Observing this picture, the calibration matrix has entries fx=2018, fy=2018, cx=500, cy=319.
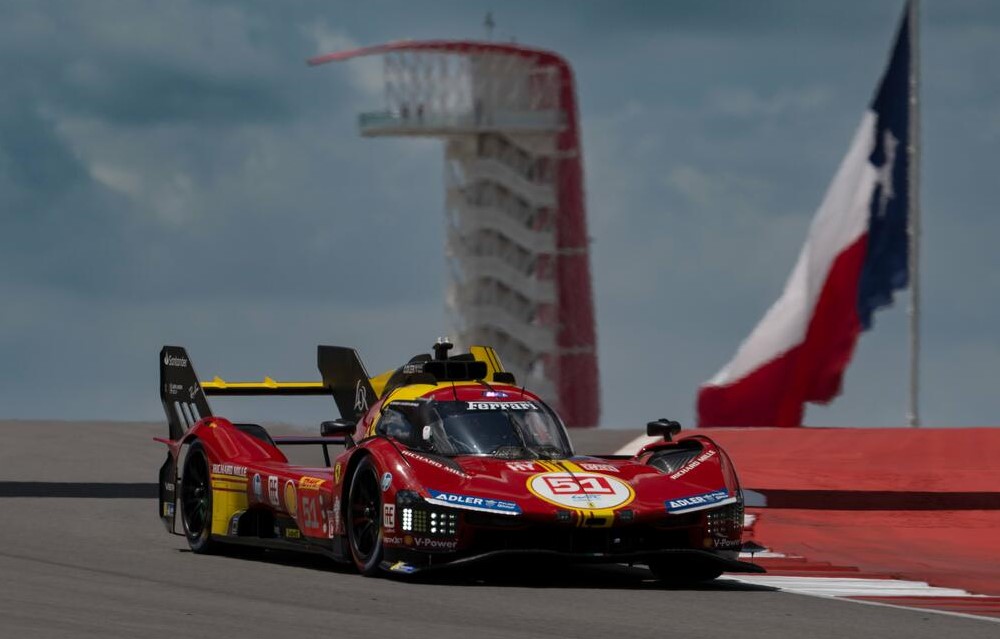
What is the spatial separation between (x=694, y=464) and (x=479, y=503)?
65.6 inches

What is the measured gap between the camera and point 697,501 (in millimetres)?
12477

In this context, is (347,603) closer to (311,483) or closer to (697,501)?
(697,501)

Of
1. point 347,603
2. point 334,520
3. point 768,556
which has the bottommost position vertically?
point 768,556

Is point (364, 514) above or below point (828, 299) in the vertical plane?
below

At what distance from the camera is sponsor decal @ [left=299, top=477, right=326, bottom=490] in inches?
527

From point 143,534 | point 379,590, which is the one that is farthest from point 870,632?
point 143,534

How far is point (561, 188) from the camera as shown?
3418 inches

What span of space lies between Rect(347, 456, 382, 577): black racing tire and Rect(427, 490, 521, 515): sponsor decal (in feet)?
1.82

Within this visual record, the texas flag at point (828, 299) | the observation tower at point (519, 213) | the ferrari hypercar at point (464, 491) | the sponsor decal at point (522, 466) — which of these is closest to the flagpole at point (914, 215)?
the texas flag at point (828, 299)

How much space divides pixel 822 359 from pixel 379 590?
2002 cm

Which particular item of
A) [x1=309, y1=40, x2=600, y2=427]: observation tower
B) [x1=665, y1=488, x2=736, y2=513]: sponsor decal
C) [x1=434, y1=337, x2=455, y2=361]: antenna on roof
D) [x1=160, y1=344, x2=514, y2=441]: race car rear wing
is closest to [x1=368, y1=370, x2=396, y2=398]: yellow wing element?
[x1=160, y1=344, x2=514, y2=441]: race car rear wing

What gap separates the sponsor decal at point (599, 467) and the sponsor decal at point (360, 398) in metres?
3.36

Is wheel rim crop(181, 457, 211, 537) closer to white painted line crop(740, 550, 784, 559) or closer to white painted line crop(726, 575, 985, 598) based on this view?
white painted line crop(726, 575, 985, 598)

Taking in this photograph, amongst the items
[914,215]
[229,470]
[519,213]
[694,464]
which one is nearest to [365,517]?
[694,464]
